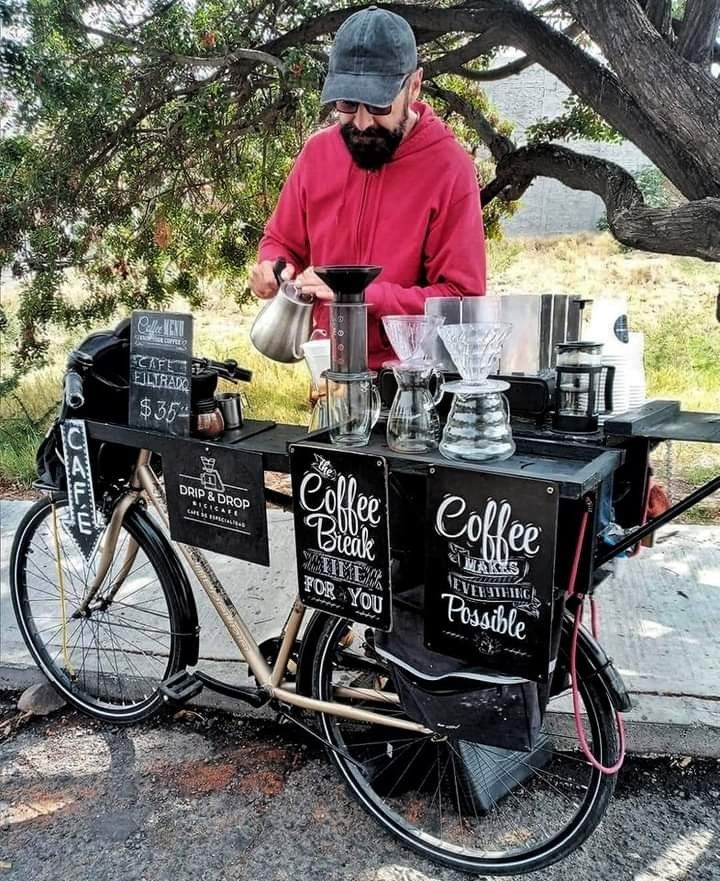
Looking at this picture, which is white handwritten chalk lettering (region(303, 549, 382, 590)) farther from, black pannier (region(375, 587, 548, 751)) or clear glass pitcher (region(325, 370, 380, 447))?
clear glass pitcher (region(325, 370, 380, 447))

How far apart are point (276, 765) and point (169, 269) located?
13.1 feet

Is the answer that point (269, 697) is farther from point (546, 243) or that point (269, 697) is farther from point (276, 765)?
point (546, 243)

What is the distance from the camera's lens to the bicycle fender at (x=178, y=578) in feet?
8.08

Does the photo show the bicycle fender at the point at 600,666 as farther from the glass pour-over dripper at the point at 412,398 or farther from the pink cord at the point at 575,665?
the glass pour-over dripper at the point at 412,398

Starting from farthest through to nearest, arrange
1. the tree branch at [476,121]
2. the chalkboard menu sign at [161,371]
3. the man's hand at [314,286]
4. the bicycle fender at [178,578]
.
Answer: the tree branch at [476,121]
the bicycle fender at [178,578]
the chalkboard menu sign at [161,371]
the man's hand at [314,286]

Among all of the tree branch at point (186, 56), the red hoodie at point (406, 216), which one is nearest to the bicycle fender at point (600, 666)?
the red hoodie at point (406, 216)

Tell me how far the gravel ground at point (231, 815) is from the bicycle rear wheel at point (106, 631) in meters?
0.18

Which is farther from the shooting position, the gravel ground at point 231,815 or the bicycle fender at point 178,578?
the bicycle fender at point 178,578

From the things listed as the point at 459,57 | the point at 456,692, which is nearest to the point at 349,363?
the point at 456,692

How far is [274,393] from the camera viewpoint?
6.70 m

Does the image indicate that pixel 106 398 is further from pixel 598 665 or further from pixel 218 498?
pixel 598 665

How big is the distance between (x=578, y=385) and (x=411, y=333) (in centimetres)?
41

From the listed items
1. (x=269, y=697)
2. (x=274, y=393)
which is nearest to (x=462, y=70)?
(x=274, y=393)

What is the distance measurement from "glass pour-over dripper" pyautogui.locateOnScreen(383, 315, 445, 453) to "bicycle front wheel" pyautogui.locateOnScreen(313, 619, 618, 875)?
2.06ft
